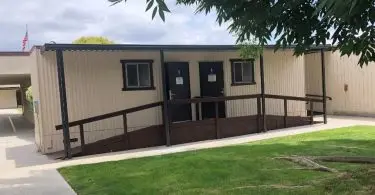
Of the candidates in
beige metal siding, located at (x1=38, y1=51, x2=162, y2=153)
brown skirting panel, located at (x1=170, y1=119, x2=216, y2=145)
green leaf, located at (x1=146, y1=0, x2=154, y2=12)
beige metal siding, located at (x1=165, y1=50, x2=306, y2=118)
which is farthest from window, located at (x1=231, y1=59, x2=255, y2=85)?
green leaf, located at (x1=146, y1=0, x2=154, y2=12)

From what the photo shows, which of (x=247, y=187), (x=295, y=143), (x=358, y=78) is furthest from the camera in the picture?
(x=358, y=78)

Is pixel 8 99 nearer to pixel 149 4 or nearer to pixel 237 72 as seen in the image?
pixel 237 72

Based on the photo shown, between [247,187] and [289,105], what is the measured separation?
10.2 m

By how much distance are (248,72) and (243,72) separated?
222 millimetres

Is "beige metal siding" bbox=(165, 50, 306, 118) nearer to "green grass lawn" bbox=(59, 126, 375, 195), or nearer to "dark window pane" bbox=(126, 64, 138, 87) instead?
"dark window pane" bbox=(126, 64, 138, 87)

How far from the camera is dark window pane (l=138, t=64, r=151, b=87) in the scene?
13828 millimetres

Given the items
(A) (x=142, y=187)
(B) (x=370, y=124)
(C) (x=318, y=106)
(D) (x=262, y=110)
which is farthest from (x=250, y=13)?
(C) (x=318, y=106)

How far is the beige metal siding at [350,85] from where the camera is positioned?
17.8 meters

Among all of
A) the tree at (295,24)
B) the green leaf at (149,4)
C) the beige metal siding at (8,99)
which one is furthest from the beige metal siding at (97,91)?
the beige metal siding at (8,99)

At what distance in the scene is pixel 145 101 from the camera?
13797 mm

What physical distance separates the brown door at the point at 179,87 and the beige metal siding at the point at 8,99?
56.4m

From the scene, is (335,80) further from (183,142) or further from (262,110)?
(183,142)

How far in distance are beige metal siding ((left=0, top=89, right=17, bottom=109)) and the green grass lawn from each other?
198ft

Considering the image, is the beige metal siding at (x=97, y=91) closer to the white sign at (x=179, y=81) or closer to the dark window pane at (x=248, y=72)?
the white sign at (x=179, y=81)
